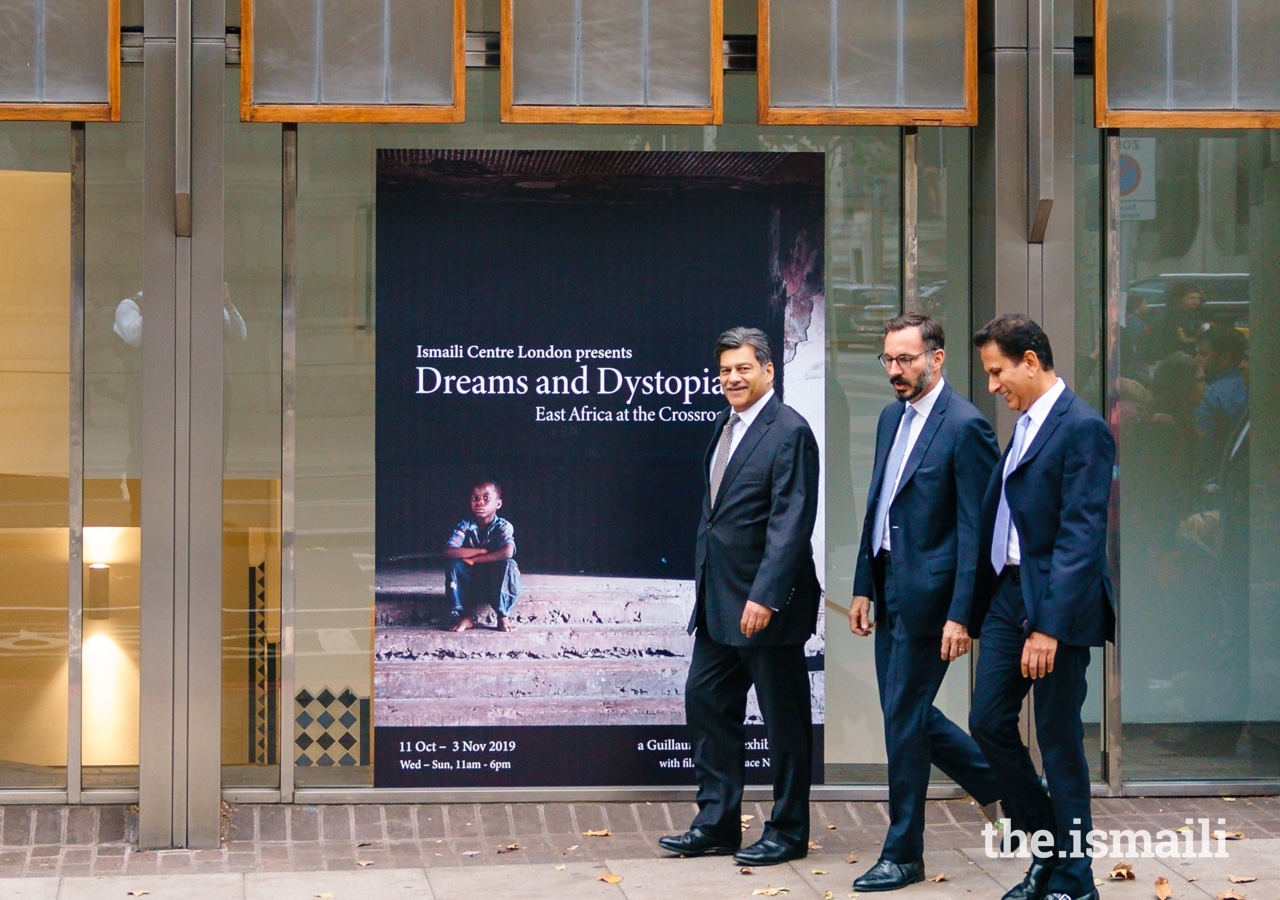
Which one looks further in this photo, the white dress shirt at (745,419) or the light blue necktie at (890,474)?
the white dress shirt at (745,419)

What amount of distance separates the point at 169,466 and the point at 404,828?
192 centimetres

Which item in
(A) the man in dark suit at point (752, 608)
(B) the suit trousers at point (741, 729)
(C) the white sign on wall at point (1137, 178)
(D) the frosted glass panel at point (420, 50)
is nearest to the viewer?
(A) the man in dark suit at point (752, 608)

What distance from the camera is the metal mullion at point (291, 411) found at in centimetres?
807

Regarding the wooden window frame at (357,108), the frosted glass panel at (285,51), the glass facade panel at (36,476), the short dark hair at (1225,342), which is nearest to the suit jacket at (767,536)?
the wooden window frame at (357,108)

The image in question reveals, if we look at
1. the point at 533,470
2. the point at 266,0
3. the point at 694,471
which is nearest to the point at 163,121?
the point at 266,0

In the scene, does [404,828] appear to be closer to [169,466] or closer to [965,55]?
[169,466]

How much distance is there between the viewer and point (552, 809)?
8055 millimetres

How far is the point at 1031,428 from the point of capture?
20.9ft

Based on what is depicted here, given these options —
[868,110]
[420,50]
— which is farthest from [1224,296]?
[420,50]

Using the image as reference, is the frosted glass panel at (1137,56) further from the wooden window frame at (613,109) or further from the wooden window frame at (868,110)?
the wooden window frame at (613,109)

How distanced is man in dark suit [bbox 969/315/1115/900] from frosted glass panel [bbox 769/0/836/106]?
1963 mm

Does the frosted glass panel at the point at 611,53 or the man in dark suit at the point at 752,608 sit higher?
the frosted glass panel at the point at 611,53

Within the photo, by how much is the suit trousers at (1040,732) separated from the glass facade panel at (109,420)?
13.1 feet

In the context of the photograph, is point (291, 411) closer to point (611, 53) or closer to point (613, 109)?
point (613, 109)
